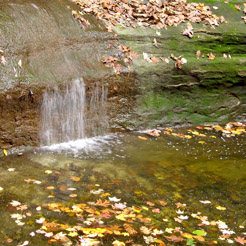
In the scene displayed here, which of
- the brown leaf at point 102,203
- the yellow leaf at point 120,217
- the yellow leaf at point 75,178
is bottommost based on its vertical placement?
the yellow leaf at point 120,217

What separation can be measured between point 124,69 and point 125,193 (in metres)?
2.88

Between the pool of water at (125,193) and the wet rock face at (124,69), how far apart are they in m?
0.58

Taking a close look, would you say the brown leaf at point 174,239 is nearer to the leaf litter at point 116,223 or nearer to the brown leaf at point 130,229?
the leaf litter at point 116,223

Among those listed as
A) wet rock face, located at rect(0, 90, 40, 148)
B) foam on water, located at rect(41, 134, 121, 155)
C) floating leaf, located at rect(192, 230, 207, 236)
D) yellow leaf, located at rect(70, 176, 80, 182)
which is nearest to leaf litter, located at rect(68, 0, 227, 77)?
foam on water, located at rect(41, 134, 121, 155)

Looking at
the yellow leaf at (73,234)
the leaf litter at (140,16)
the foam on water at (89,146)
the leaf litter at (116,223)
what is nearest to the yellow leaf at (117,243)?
the leaf litter at (116,223)

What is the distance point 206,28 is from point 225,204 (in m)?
4.64

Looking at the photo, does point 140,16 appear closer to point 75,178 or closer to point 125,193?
point 75,178

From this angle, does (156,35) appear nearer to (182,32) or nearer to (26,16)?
(182,32)

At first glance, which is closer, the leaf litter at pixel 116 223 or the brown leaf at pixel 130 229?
the leaf litter at pixel 116 223

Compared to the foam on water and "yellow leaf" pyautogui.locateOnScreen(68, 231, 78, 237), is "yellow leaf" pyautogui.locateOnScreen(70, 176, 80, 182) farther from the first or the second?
"yellow leaf" pyautogui.locateOnScreen(68, 231, 78, 237)

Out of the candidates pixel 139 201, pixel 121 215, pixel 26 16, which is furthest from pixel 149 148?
pixel 26 16

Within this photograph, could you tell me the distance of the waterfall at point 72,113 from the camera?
6.11 metres

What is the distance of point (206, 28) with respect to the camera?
8.24 m

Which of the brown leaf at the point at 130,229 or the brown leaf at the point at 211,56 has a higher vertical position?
the brown leaf at the point at 211,56
